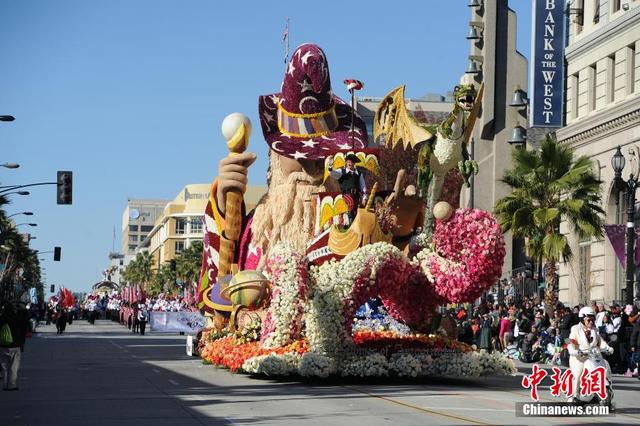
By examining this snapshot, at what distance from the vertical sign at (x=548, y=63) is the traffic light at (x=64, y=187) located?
17239 millimetres

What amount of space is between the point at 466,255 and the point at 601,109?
18694 mm

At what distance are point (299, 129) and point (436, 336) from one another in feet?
21.8

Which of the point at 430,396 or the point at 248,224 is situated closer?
the point at 430,396

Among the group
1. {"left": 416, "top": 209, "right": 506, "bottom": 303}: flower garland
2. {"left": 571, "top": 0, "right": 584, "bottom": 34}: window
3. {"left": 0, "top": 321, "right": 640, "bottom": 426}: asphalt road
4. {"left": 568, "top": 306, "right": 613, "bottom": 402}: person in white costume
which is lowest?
{"left": 0, "top": 321, "right": 640, "bottom": 426}: asphalt road

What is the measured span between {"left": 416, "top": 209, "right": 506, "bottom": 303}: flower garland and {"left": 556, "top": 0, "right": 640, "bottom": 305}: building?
1367cm

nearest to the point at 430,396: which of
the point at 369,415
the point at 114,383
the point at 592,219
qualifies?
the point at 369,415

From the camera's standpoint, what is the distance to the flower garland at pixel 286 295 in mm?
25125

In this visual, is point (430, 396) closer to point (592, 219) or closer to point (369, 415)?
point (369, 415)

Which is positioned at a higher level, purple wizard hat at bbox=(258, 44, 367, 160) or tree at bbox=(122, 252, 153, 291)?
purple wizard hat at bbox=(258, 44, 367, 160)

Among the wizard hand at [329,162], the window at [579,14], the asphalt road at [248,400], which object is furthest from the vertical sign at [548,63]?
the wizard hand at [329,162]

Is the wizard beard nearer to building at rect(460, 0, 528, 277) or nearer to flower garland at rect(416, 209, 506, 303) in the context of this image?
flower garland at rect(416, 209, 506, 303)

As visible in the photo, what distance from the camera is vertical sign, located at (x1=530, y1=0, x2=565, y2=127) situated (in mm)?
43156

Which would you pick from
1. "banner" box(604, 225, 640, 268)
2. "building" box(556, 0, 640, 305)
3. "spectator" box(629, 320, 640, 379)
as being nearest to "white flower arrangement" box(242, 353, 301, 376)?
"spectator" box(629, 320, 640, 379)

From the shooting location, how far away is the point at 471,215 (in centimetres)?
2516
